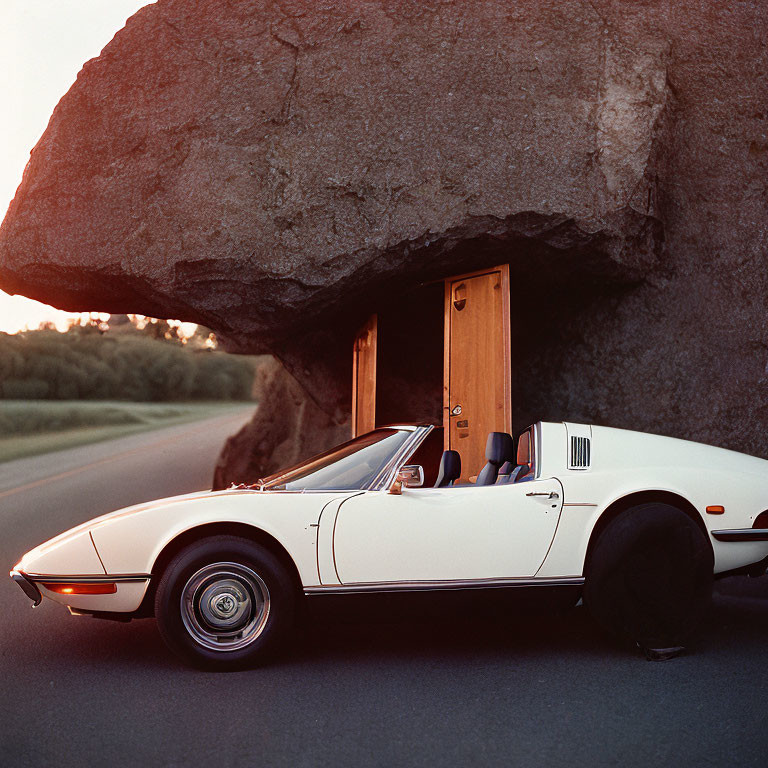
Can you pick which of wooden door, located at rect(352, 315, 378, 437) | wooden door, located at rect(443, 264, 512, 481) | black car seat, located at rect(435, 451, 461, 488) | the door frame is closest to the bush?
wooden door, located at rect(352, 315, 378, 437)

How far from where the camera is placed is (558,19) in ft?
30.3

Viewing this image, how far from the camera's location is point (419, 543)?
15.7ft

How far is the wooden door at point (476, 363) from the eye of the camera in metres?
9.02

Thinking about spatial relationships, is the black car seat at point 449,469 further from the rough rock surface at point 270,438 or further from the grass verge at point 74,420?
the grass verge at point 74,420

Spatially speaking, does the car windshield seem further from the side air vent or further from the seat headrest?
the side air vent

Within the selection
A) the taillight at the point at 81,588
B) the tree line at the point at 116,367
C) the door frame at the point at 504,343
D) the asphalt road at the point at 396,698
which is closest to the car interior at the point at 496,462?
the asphalt road at the point at 396,698

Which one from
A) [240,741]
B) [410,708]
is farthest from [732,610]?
[240,741]

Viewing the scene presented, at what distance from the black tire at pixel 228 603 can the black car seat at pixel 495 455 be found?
1.48 meters

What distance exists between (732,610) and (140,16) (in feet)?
28.7

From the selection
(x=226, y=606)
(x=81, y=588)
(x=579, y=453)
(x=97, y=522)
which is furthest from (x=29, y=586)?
(x=579, y=453)

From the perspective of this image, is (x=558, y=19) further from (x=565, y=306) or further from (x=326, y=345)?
(x=326, y=345)

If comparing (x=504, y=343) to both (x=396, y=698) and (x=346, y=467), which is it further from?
(x=396, y=698)

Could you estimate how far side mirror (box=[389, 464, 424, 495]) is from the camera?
4.80 metres

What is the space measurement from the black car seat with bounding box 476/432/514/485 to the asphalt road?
98cm
